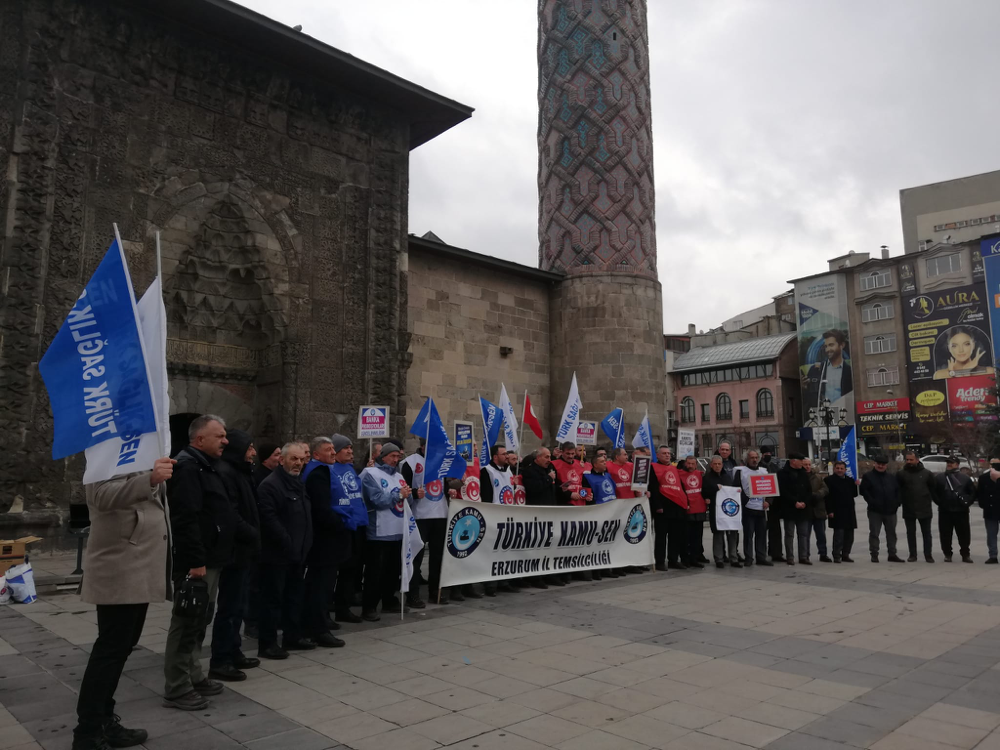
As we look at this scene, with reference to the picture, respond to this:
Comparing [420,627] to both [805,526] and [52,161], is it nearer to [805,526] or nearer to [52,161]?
[805,526]

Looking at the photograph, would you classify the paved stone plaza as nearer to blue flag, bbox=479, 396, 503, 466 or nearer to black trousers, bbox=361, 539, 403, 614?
black trousers, bbox=361, 539, 403, 614

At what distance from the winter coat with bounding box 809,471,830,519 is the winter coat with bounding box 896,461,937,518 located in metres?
1.37

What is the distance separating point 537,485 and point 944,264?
55.3m

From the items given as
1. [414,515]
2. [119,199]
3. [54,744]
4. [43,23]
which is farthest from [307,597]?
[43,23]

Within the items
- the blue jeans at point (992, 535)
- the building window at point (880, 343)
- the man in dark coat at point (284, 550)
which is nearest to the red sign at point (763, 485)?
the blue jeans at point (992, 535)

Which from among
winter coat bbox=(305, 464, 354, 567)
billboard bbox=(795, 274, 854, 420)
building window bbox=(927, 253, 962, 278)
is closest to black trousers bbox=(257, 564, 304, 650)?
winter coat bbox=(305, 464, 354, 567)

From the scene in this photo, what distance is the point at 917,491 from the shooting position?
1209 cm

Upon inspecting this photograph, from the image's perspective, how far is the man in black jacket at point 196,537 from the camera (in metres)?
4.65

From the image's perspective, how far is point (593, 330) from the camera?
19000 millimetres

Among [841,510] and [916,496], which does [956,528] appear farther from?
[841,510]

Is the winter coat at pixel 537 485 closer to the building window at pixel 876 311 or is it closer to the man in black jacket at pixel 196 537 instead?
the man in black jacket at pixel 196 537

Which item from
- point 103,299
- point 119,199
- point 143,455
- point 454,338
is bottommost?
point 143,455

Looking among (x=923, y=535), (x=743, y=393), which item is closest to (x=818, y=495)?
(x=923, y=535)

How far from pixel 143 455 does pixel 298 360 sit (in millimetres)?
9143
